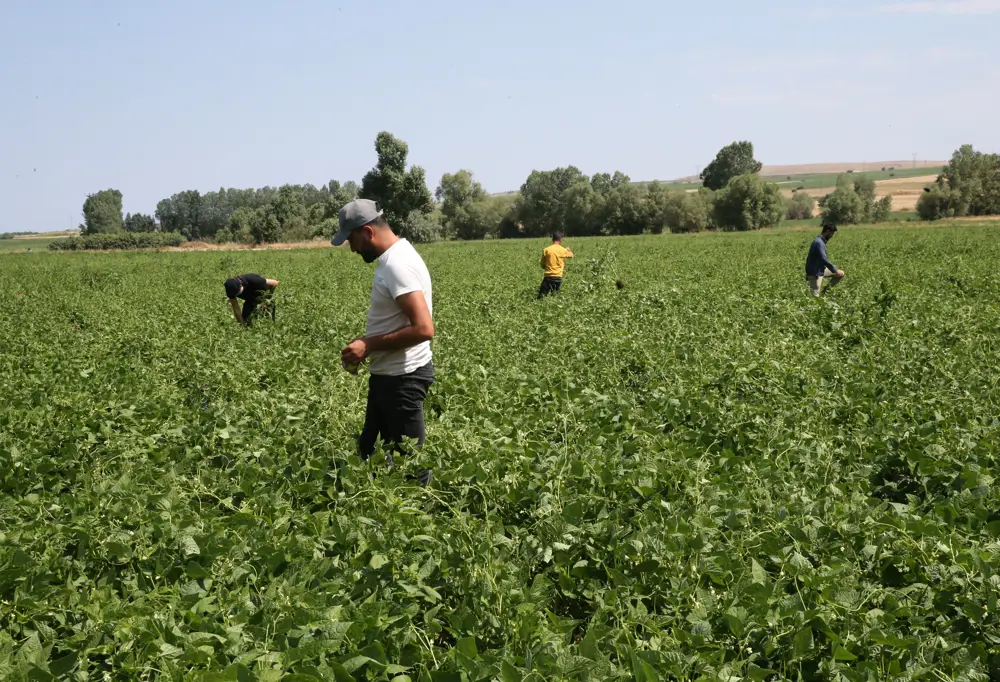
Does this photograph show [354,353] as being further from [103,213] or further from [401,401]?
[103,213]

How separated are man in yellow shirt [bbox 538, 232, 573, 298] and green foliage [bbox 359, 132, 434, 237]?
164 feet

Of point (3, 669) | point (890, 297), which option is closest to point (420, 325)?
point (3, 669)

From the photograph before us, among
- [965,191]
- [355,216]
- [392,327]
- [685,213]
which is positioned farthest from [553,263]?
[965,191]

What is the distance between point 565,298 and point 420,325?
10.5 meters

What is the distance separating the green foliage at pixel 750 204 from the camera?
223 ft

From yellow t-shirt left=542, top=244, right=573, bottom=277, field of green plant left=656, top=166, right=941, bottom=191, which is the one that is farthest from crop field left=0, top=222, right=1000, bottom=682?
field of green plant left=656, top=166, right=941, bottom=191

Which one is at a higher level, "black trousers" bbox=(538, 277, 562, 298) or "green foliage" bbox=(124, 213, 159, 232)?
"green foliage" bbox=(124, 213, 159, 232)

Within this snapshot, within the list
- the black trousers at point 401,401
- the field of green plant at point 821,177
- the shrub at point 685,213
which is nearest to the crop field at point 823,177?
the field of green plant at point 821,177

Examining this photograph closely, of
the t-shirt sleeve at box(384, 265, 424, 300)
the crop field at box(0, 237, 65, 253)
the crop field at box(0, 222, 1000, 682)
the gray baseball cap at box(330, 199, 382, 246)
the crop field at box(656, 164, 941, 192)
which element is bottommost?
the crop field at box(0, 222, 1000, 682)

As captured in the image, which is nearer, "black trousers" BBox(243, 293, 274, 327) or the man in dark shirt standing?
"black trousers" BBox(243, 293, 274, 327)

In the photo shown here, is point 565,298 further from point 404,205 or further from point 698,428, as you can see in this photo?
point 404,205

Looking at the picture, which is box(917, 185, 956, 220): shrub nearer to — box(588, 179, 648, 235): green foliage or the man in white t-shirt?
box(588, 179, 648, 235): green foliage

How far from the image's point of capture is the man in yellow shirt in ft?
48.2

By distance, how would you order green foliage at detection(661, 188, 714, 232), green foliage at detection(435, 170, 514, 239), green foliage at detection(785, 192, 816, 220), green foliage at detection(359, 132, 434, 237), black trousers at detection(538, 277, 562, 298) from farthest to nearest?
1. green foliage at detection(785, 192, 816, 220)
2. green foliage at detection(435, 170, 514, 239)
3. green foliage at detection(661, 188, 714, 232)
4. green foliage at detection(359, 132, 434, 237)
5. black trousers at detection(538, 277, 562, 298)
